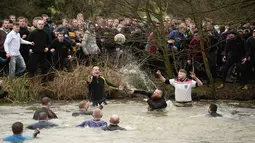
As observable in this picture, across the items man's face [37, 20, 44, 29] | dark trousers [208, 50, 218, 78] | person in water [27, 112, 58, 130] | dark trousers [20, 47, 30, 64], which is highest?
man's face [37, 20, 44, 29]

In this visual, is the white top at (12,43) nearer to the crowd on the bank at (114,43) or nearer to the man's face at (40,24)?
the crowd on the bank at (114,43)

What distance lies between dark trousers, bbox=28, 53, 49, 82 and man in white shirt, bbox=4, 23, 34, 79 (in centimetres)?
49

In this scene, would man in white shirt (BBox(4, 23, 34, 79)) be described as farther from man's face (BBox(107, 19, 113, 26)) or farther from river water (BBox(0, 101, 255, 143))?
man's face (BBox(107, 19, 113, 26))

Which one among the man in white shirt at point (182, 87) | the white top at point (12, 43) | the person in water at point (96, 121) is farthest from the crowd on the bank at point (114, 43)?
the person in water at point (96, 121)

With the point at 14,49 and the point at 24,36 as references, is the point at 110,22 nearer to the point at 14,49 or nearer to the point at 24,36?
the point at 24,36

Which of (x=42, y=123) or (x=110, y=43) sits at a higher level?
(x=110, y=43)

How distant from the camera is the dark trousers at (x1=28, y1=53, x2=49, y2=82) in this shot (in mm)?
22641

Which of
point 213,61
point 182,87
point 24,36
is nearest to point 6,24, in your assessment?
point 24,36

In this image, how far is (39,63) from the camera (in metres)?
23.1

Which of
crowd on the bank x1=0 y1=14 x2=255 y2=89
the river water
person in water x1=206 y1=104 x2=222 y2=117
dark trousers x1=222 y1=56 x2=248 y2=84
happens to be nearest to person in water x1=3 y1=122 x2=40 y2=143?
the river water

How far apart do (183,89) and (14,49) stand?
5266mm

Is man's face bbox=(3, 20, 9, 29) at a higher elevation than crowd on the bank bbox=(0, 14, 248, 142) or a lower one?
higher

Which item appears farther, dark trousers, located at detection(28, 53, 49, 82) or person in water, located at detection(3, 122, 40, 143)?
dark trousers, located at detection(28, 53, 49, 82)

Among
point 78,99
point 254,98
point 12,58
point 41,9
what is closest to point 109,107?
point 78,99
